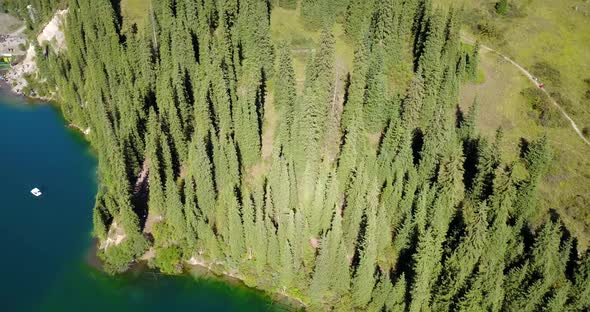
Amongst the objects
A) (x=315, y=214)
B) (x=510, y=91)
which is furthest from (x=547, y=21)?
(x=315, y=214)

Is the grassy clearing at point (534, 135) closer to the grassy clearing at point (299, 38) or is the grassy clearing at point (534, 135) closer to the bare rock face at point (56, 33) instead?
the grassy clearing at point (299, 38)

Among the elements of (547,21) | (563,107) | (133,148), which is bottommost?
(133,148)

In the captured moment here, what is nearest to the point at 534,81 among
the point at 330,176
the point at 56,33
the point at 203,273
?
the point at 330,176

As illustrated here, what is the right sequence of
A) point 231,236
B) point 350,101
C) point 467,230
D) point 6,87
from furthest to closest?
point 6,87
point 350,101
point 231,236
point 467,230

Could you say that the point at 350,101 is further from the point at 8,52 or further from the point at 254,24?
the point at 8,52

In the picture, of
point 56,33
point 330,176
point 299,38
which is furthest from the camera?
point 56,33

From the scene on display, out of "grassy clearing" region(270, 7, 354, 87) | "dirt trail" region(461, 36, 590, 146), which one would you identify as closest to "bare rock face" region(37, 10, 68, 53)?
"grassy clearing" region(270, 7, 354, 87)

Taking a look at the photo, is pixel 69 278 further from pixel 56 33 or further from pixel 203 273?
pixel 56 33
